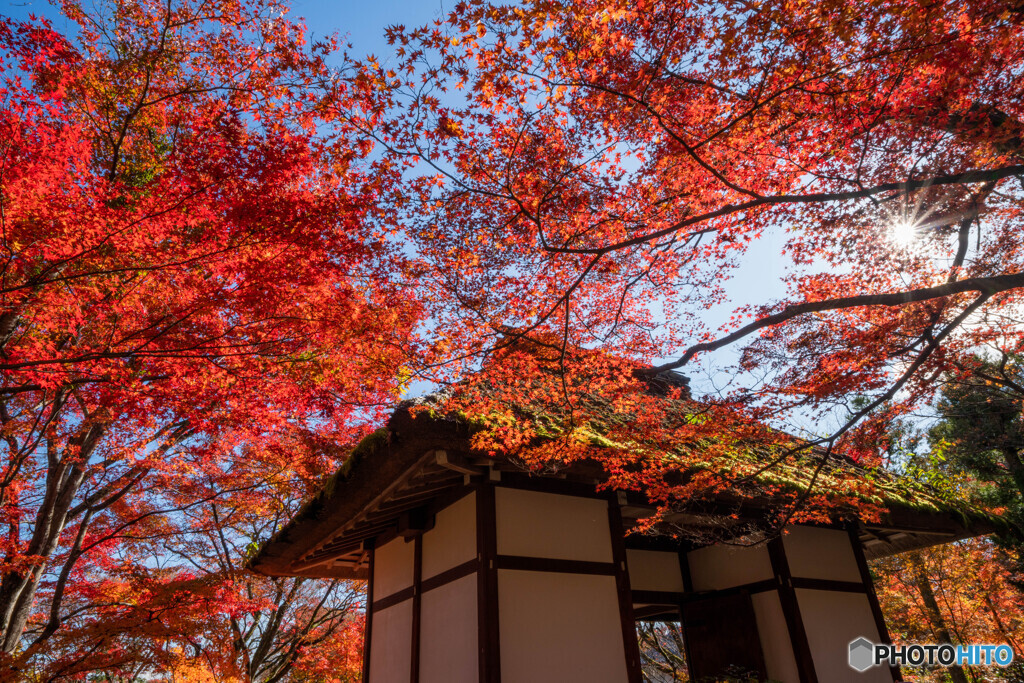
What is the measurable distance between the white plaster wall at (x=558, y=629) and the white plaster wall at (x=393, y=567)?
1907 millimetres

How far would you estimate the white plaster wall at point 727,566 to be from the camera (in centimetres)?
700

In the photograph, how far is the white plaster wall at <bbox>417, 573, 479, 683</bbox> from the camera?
5.09m

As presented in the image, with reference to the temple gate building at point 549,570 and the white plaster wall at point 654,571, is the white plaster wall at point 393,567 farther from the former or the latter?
the white plaster wall at point 654,571

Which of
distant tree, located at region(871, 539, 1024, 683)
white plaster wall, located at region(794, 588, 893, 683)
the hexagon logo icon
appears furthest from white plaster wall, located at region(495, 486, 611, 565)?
distant tree, located at region(871, 539, 1024, 683)

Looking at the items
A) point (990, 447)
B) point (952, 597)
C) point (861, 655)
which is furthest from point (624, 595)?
point (990, 447)

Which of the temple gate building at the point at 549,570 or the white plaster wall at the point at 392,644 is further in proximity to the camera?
the white plaster wall at the point at 392,644

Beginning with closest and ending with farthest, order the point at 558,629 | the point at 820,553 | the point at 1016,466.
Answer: the point at 558,629 < the point at 820,553 < the point at 1016,466

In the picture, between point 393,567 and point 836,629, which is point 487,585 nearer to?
point 393,567

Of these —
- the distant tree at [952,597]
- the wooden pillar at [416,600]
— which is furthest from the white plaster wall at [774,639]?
the distant tree at [952,597]

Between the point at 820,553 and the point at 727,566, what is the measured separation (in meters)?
1.19

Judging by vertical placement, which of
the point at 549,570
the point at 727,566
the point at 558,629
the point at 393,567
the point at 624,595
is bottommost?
the point at 558,629

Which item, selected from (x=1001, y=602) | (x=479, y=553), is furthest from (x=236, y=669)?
(x=1001, y=602)

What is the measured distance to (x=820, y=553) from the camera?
7238 millimetres

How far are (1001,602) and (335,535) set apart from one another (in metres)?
15.5
